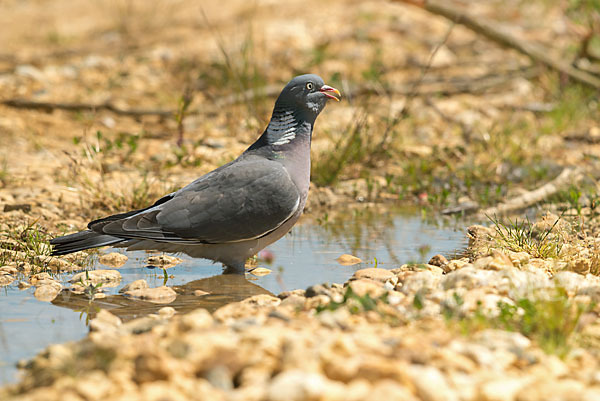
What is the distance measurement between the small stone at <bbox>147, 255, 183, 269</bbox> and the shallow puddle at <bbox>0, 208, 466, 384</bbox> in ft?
0.15

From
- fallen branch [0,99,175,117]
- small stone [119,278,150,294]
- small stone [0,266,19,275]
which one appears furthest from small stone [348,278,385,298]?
fallen branch [0,99,175,117]

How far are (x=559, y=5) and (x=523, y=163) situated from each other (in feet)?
18.0

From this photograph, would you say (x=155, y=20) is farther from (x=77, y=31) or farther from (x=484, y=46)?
(x=484, y=46)

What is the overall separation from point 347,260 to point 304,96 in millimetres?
1054

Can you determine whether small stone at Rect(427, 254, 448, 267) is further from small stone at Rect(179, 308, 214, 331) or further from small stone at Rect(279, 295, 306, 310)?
small stone at Rect(179, 308, 214, 331)

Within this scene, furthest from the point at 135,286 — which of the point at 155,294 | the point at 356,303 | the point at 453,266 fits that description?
the point at 453,266

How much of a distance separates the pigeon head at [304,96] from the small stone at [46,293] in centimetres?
176

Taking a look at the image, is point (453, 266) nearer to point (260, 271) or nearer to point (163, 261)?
point (260, 271)

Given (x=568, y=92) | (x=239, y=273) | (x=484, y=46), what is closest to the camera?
(x=239, y=273)

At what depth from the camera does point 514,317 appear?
3.30 m

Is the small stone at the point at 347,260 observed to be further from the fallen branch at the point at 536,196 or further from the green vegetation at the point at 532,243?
the fallen branch at the point at 536,196

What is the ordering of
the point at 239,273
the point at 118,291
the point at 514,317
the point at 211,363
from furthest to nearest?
the point at 239,273, the point at 118,291, the point at 514,317, the point at 211,363

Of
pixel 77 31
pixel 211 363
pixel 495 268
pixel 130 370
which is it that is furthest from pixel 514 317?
pixel 77 31

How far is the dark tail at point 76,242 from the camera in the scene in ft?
14.6
